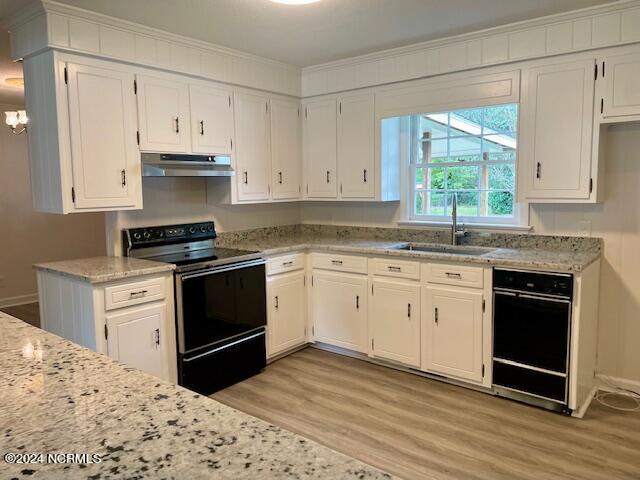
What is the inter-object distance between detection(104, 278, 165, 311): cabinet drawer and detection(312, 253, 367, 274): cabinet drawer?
1382mm

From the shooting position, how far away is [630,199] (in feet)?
10.2

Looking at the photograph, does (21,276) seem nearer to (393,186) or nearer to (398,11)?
(393,186)

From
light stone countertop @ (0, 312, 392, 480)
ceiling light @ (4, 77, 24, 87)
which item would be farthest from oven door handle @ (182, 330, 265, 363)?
ceiling light @ (4, 77, 24, 87)

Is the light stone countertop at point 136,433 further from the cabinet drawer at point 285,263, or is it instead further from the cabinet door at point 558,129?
the cabinet door at point 558,129

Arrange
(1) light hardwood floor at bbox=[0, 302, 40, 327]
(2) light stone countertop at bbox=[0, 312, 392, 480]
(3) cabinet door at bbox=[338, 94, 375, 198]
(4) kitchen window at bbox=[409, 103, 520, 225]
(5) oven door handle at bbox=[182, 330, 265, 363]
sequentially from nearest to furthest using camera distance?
(2) light stone countertop at bbox=[0, 312, 392, 480] → (5) oven door handle at bbox=[182, 330, 265, 363] → (4) kitchen window at bbox=[409, 103, 520, 225] → (3) cabinet door at bbox=[338, 94, 375, 198] → (1) light hardwood floor at bbox=[0, 302, 40, 327]

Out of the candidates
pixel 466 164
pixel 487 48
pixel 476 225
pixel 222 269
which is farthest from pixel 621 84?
pixel 222 269

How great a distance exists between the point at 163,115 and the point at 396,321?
2231 millimetres

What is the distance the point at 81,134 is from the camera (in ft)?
9.52

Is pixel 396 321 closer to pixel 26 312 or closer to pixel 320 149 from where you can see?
pixel 320 149

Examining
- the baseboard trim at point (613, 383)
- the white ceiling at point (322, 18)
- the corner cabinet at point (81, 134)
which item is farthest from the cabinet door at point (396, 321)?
the corner cabinet at point (81, 134)

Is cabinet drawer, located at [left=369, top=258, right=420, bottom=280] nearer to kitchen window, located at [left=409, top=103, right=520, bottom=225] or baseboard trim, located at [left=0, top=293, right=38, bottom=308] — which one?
kitchen window, located at [left=409, top=103, right=520, bottom=225]

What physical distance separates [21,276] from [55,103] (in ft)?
13.1

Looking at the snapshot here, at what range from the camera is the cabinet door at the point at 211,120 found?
3529 millimetres

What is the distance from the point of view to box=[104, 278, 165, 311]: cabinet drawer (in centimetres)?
272
